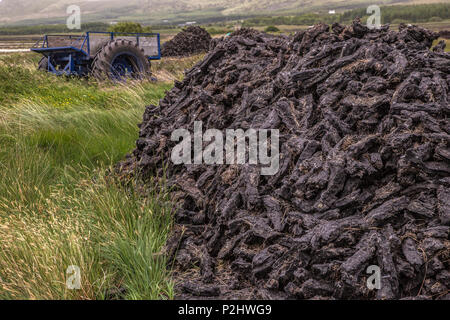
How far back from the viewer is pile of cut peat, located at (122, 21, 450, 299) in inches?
113

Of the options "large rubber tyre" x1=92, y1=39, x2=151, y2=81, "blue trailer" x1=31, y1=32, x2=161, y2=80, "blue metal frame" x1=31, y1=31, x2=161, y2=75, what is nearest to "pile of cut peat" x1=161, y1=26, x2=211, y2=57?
"blue trailer" x1=31, y1=32, x2=161, y2=80

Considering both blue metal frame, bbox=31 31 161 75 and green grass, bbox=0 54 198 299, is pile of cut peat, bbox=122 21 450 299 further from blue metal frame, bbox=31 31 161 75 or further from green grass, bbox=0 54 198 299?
blue metal frame, bbox=31 31 161 75

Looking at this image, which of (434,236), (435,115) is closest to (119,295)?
(434,236)

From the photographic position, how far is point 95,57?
14312 millimetres

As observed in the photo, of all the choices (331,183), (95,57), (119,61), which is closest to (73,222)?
(331,183)

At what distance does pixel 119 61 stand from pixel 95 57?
1.16 meters

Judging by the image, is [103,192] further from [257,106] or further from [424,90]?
[424,90]

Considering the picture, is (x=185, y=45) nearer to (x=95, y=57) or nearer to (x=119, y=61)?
(x=119, y=61)

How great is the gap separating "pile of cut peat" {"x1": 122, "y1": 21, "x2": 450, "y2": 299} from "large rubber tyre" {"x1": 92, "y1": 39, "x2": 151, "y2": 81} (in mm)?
9540

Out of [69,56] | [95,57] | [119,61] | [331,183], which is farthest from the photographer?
[119,61]

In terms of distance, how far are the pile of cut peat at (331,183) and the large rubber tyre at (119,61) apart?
31.3ft

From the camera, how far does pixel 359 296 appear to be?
2.77m

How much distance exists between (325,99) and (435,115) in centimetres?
97

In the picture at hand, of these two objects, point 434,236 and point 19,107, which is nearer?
point 434,236
